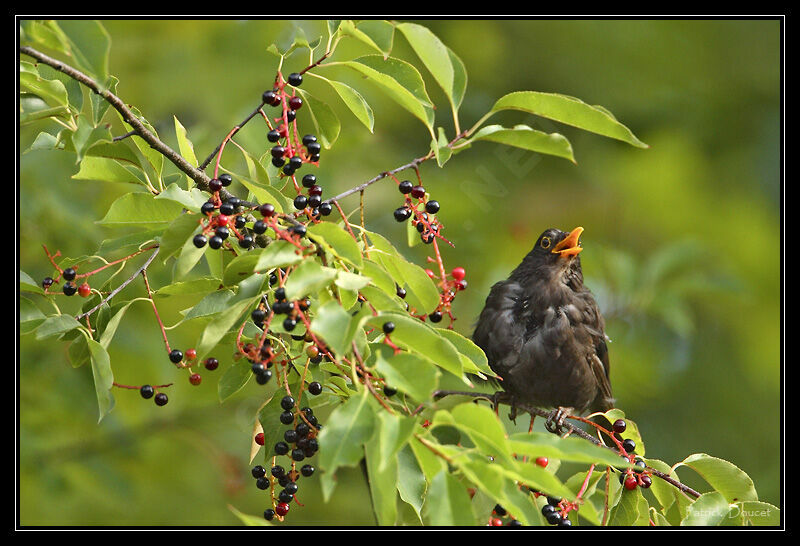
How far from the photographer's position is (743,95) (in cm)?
833

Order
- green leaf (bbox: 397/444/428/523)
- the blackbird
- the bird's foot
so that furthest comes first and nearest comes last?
the blackbird → the bird's foot → green leaf (bbox: 397/444/428/523)

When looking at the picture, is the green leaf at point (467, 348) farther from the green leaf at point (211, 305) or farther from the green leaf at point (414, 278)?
the green leaf at point (211, 305)

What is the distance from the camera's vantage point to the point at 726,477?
9.43 feet

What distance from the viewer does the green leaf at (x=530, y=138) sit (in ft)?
7.49

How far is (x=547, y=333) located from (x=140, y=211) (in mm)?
2035

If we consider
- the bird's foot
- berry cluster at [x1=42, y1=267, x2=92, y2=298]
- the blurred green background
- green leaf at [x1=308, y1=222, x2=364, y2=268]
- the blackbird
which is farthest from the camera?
the blurred green background

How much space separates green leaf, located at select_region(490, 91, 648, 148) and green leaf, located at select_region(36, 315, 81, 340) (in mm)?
1260

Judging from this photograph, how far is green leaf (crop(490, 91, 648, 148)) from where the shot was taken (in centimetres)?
226

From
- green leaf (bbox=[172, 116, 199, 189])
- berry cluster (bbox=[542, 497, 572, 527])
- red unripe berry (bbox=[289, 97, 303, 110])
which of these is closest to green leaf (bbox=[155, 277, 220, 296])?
green leaf (bbox=[172, 116, 199, 189])

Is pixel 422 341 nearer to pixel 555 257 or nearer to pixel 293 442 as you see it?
pixel 293 442

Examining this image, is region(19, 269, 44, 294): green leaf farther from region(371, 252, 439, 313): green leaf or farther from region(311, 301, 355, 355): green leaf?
region(311, 301, 355, 355): green leaf

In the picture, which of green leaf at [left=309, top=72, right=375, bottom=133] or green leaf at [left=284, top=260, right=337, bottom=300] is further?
green leaf at [left=309, top=72, right=375, bottom=133]

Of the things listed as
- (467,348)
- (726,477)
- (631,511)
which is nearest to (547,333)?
(726,477)

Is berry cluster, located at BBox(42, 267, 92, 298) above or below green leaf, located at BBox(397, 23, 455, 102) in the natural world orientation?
below
